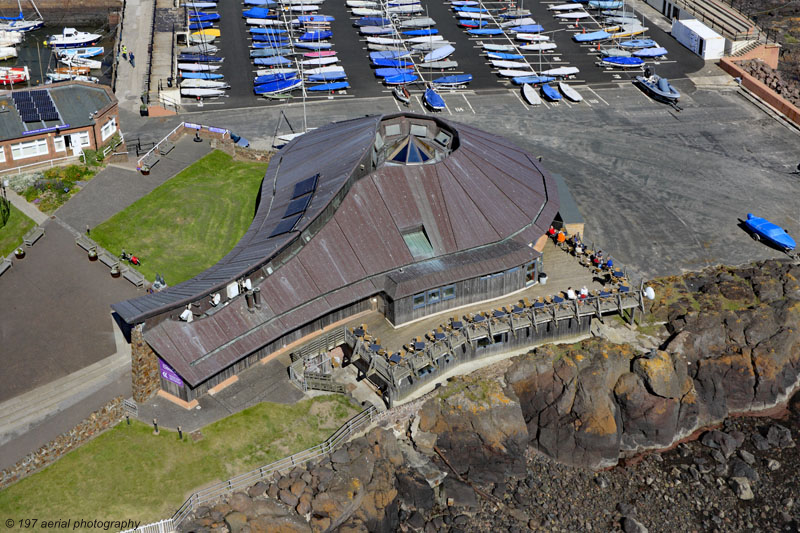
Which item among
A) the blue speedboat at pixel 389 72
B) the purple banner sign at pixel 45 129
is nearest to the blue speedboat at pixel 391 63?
the blue speedboat at pixel 389 72

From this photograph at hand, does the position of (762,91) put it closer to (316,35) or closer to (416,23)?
(416,23)

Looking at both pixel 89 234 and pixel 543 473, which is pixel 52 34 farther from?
pixel 543 473

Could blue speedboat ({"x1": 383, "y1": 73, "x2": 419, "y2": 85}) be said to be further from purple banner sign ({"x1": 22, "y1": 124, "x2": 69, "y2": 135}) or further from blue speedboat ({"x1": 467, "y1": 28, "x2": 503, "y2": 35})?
purple banner sign ({"x1": 22, "y1": 124, "x2": 69, "y2": 135})

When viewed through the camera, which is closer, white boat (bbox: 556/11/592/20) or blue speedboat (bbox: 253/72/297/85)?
blue speedboat (bbox: 253/72/297/85)

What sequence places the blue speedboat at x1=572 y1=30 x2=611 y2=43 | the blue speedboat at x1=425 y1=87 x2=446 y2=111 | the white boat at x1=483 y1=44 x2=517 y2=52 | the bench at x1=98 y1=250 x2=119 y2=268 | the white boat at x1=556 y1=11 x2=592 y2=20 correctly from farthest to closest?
1. the white boat at x1=556 y1=11 x2=592 y2=20
2. the blue speedboat at x1=572 y1=30 x2=611 y2=43
3. the white boat at x1=483 y1=44 x2=517 y2=52
4. the blue speedboat at x1=425 y1=87 x2=446 y2=111
5. the bench at x1=98 y1=250 x2=119 y2=268

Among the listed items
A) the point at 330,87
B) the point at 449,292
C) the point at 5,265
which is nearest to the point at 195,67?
the point at 330,87

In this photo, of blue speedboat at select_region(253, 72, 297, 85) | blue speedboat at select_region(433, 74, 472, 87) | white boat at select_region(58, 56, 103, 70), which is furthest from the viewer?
white boat at select_region(58, 56, 103, 70)

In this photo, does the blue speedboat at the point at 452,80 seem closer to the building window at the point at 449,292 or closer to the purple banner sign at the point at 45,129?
the purple banner sign at the point at 45,129

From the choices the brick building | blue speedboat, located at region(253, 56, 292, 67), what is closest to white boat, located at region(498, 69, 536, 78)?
blue speedboat, located at region(253, 56, 292, 67)
